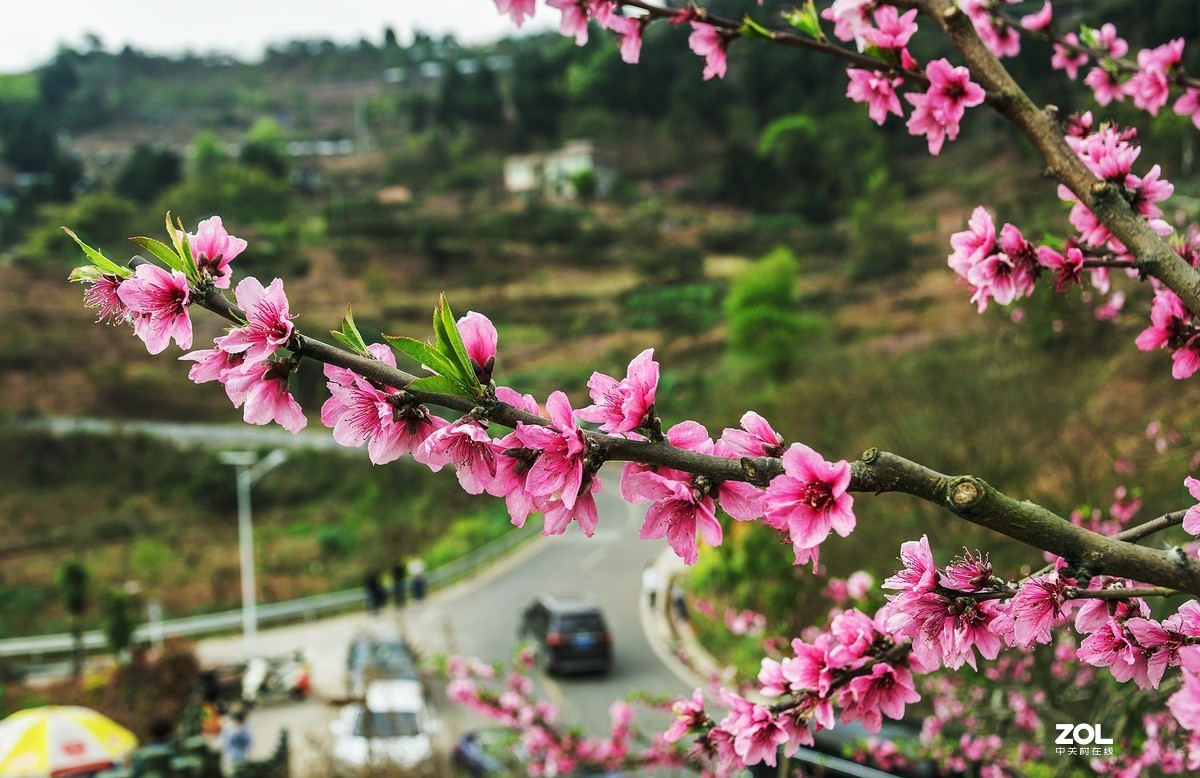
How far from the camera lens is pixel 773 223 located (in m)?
56.8

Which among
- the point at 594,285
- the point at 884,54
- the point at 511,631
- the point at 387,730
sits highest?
the point at 594,285

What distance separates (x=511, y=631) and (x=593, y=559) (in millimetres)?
6047

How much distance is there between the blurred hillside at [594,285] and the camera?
12.6m

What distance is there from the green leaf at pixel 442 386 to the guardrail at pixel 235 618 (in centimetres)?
1959

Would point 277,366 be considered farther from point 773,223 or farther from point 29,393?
point 773,223

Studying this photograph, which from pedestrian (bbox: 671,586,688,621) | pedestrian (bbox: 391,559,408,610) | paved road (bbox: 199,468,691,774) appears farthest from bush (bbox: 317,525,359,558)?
pedestrian (bbox: 671,586,688,621)

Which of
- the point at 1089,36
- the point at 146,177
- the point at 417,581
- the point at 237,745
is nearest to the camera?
the point at 1089,36

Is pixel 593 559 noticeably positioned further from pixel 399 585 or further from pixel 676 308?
pixel 676 308

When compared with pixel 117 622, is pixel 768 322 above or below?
above

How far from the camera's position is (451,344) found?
1.16m

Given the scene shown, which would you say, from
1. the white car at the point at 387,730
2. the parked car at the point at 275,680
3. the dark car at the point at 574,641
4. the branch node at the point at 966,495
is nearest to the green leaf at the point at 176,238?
the branch node at the point at 966,495

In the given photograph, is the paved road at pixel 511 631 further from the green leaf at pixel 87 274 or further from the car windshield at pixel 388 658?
the green leaf at pixel 87 274

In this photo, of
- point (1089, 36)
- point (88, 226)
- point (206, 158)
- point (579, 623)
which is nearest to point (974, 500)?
point (1089, 36)

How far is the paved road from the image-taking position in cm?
1379
